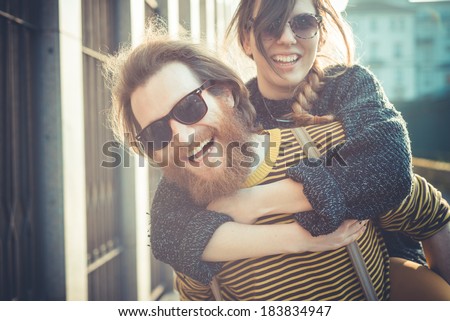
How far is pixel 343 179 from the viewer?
1.41 meters

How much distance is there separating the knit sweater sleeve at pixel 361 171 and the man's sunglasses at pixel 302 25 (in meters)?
0.29

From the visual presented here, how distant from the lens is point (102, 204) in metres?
2.40

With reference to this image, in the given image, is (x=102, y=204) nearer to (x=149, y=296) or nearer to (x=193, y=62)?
(x=149, y=296)

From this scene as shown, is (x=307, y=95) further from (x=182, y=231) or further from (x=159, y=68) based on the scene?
(x=182, y=231)

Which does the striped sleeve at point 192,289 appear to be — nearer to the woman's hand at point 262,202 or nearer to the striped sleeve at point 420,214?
the woman's hand at point 262,202

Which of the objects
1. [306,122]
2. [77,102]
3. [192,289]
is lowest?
[192,289]

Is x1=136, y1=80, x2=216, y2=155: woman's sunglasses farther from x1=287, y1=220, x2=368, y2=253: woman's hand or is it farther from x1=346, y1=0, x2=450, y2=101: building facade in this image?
x1=346, y1=0, x2=450, y2=101: building facade

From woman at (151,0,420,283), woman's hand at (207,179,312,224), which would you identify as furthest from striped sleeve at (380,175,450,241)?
woman's hand at (207,179,312,224)

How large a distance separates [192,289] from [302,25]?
108 centimetres

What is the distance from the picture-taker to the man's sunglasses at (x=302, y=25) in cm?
161

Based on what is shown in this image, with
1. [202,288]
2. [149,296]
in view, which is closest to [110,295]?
[149,296]

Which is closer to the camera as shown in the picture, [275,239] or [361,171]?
[361,171]

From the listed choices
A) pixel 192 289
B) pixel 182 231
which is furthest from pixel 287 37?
pixel 192 289
